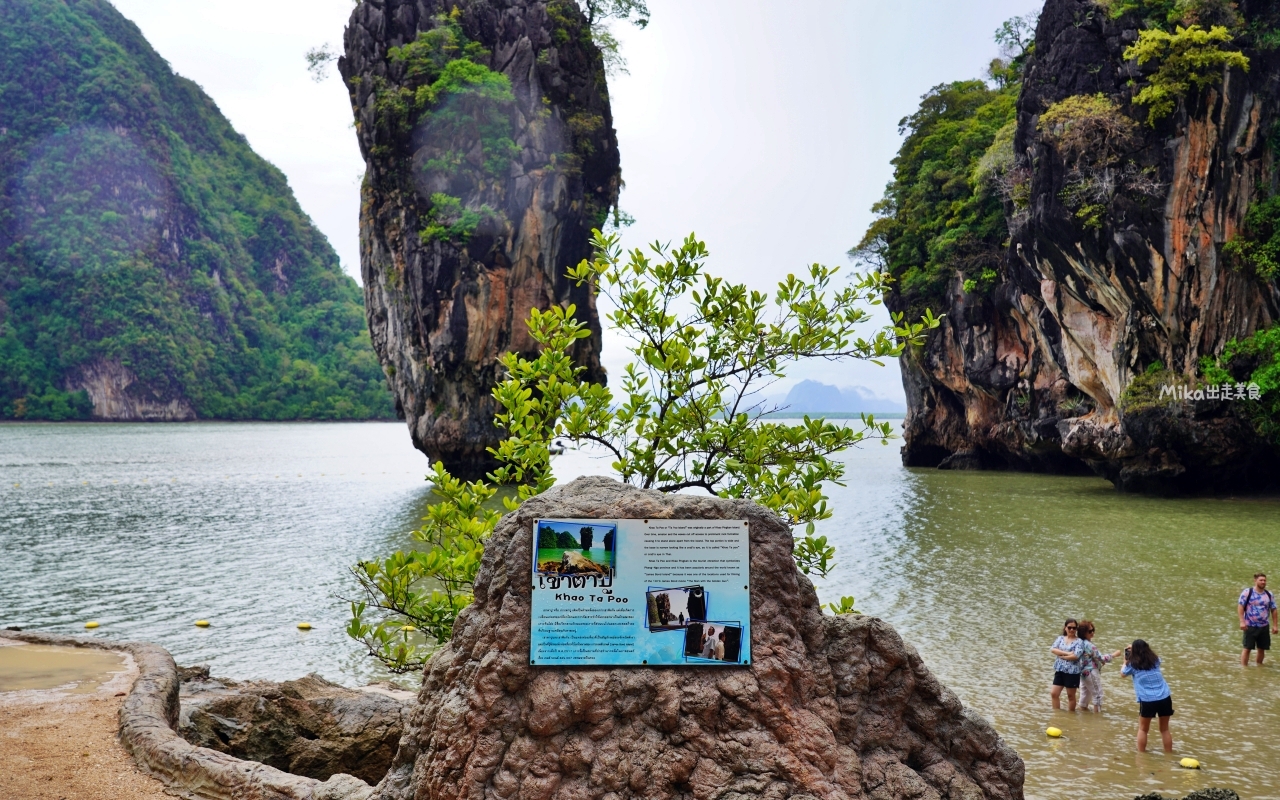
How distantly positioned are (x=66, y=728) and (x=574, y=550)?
4245 millimetres

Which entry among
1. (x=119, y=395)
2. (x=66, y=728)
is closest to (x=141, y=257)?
(x=119, y=395)

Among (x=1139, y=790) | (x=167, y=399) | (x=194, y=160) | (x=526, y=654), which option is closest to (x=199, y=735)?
(x=526, y=654)

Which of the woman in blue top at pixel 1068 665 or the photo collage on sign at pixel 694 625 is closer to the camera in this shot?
the photo collage on sign at pixel 694 625

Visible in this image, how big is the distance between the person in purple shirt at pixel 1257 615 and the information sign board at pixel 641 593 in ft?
31.4

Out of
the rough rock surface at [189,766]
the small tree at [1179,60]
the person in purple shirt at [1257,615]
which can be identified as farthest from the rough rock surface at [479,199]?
the rough rock surface at [189,766]

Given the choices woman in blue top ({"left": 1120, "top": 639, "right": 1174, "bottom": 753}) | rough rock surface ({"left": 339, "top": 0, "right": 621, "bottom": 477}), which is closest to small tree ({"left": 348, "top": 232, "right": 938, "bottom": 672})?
woman in blue top ({"left": 1120, "top": 639, "right": 1174, "bottom": 753})

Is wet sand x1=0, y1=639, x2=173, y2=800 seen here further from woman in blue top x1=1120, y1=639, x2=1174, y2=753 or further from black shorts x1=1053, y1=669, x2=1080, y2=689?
black shorts x1=1053, y1=669, x2=1080, y2=689

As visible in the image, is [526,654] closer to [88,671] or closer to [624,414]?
[624,414]

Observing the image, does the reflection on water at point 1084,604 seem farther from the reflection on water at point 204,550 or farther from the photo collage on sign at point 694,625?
the reflection on water at point 204,550

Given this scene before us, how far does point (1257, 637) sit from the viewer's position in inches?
417

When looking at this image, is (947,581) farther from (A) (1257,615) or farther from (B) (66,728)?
(B) (66,728)

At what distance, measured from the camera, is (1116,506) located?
26500 millimetres

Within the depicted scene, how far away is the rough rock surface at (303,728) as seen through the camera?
639 centimetres

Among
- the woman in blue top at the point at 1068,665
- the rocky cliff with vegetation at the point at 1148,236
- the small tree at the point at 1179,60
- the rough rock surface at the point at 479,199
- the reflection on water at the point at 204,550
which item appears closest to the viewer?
the woman in blue top at the point at 1068,665
